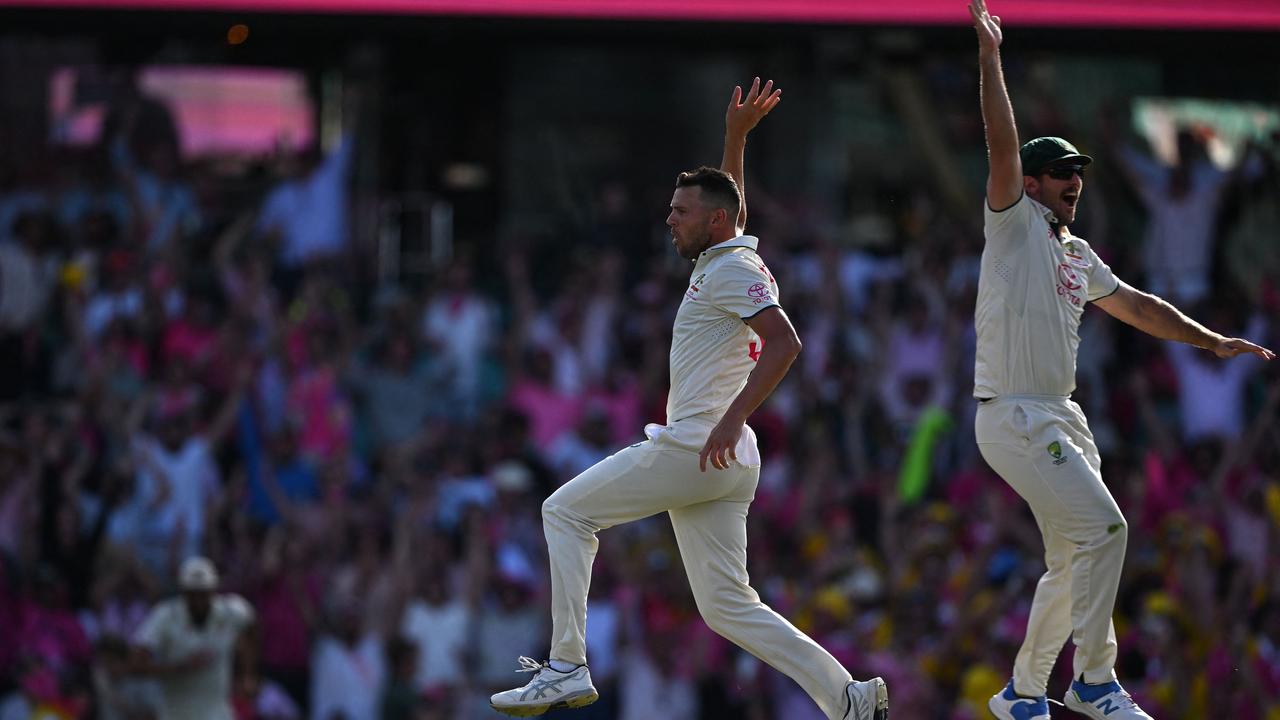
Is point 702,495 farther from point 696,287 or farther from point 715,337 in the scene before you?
point 696,287

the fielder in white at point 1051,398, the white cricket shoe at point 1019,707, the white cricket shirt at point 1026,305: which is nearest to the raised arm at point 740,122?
the fielder in white at point 1051,398

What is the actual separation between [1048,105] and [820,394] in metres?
4.14

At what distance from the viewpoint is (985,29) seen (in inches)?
285

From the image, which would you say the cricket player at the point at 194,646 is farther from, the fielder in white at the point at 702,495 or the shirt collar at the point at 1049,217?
the shirt collar at the point at 1049,217

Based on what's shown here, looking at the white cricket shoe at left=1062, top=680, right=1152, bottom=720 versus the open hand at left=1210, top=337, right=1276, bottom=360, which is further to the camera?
the open hand at left=1210, top=337, right=1276, bottom=360

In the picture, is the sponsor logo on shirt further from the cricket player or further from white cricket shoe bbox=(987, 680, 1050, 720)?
the cricket player

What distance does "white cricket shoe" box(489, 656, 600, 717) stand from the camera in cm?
749

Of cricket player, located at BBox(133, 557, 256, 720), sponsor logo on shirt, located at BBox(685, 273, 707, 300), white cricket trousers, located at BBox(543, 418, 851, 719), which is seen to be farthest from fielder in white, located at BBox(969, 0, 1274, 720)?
cricket player, located at BBox(133, 557, 256, 720)

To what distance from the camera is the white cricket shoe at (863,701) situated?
24.9 feet

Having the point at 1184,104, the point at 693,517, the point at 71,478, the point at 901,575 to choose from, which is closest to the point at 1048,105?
the point at 1184,104

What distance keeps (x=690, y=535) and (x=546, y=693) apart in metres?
0.87

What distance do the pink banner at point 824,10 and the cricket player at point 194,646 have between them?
5.17m

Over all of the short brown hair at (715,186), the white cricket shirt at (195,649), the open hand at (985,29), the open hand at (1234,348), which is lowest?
the white cricket shirt at (195,649)

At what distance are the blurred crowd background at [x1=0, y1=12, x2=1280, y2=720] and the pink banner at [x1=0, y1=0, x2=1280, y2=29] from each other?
12.3 inches
